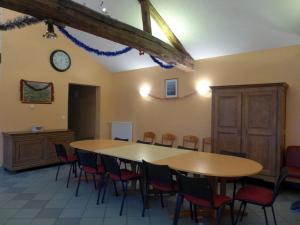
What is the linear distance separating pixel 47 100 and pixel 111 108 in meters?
2.04

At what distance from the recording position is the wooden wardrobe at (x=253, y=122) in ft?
12.7

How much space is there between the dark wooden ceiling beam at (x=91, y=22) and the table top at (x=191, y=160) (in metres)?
1.67

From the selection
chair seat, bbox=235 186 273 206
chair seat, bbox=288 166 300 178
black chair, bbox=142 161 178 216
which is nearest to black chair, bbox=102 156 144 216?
black chair, bbox=142 161 178 216

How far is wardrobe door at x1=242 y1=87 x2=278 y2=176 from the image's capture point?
3895 millimetres

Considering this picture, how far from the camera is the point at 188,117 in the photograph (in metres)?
5.54

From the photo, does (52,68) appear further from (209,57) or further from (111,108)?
(209,57)

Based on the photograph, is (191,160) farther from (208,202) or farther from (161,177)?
(208,202)

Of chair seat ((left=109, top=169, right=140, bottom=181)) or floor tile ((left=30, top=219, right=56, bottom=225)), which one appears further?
chair seat ((left=109, top=169, right=140, bottom=181))

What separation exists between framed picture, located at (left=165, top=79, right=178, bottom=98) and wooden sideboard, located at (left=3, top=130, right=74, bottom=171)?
2.70 metres

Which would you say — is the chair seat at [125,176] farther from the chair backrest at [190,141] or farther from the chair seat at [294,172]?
the chair seat at [294,172]

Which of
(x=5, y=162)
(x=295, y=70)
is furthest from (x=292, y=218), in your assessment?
(x=5, y=162)

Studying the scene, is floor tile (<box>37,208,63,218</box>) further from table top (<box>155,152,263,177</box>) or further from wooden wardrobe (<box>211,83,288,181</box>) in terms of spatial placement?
wooden wardrobe (<box>211,83,288,181</box>)

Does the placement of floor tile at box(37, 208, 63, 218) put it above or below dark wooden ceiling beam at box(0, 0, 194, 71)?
below

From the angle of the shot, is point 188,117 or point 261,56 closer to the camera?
point 261,56
